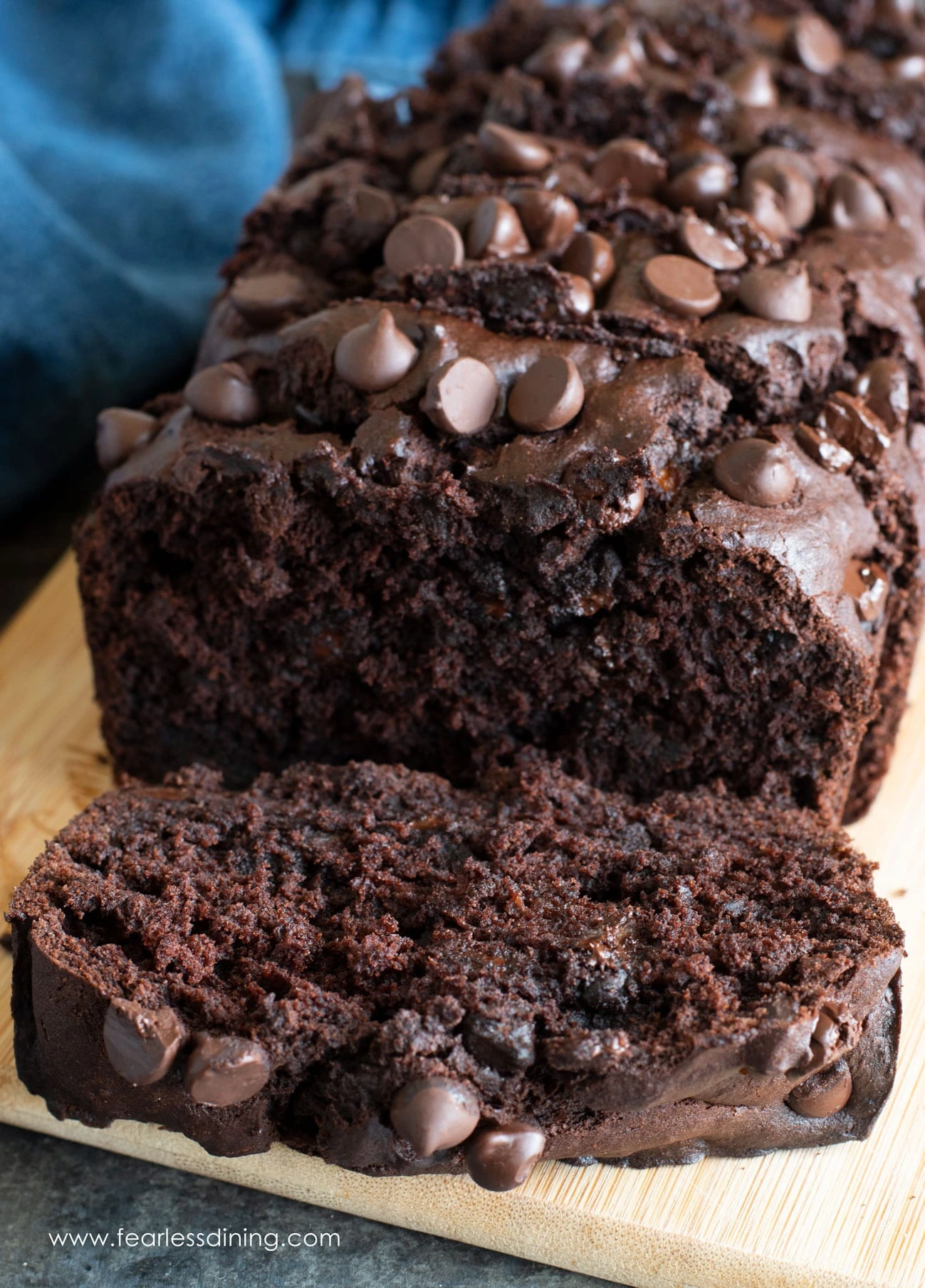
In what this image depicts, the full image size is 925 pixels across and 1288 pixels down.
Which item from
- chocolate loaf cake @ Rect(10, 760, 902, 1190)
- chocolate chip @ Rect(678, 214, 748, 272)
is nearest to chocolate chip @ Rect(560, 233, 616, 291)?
chocolate chip @ Rect(678, 214, 748, 272)

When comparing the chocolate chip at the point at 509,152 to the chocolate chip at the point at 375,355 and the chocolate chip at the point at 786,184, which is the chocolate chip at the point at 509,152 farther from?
the chocolate chip at the point at 375,355

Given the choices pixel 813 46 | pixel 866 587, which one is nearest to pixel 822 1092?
pixel 866 587

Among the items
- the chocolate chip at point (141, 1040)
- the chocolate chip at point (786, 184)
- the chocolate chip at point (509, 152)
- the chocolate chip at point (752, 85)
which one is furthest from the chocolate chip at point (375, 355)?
the chocolate chip at point (752, 85)

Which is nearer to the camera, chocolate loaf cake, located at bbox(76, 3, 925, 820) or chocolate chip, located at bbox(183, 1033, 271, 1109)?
chocolate chip, located at bbox(183, 1033, 271, 1109)

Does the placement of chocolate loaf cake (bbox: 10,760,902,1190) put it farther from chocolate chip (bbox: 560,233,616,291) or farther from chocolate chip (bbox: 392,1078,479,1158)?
chocolate chip (bbox: 560,233,616,291)

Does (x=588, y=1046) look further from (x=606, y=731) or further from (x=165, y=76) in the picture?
(x=165, y=76)

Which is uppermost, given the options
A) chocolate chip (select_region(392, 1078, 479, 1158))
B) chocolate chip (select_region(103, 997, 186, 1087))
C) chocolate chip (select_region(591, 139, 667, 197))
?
chocolate chip (select_region(591, 139, 667, 197))

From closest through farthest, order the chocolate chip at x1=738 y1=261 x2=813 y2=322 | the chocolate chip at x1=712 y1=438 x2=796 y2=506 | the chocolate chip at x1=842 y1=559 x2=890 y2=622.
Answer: the chocolate chip at x1=712 y1=438 x2=796 y2=506
the chocolate chip at x1=842 y1=559 x2=890 y2=622
the chocolate chip at x1=738 y1=261 x2=813 y2=322
